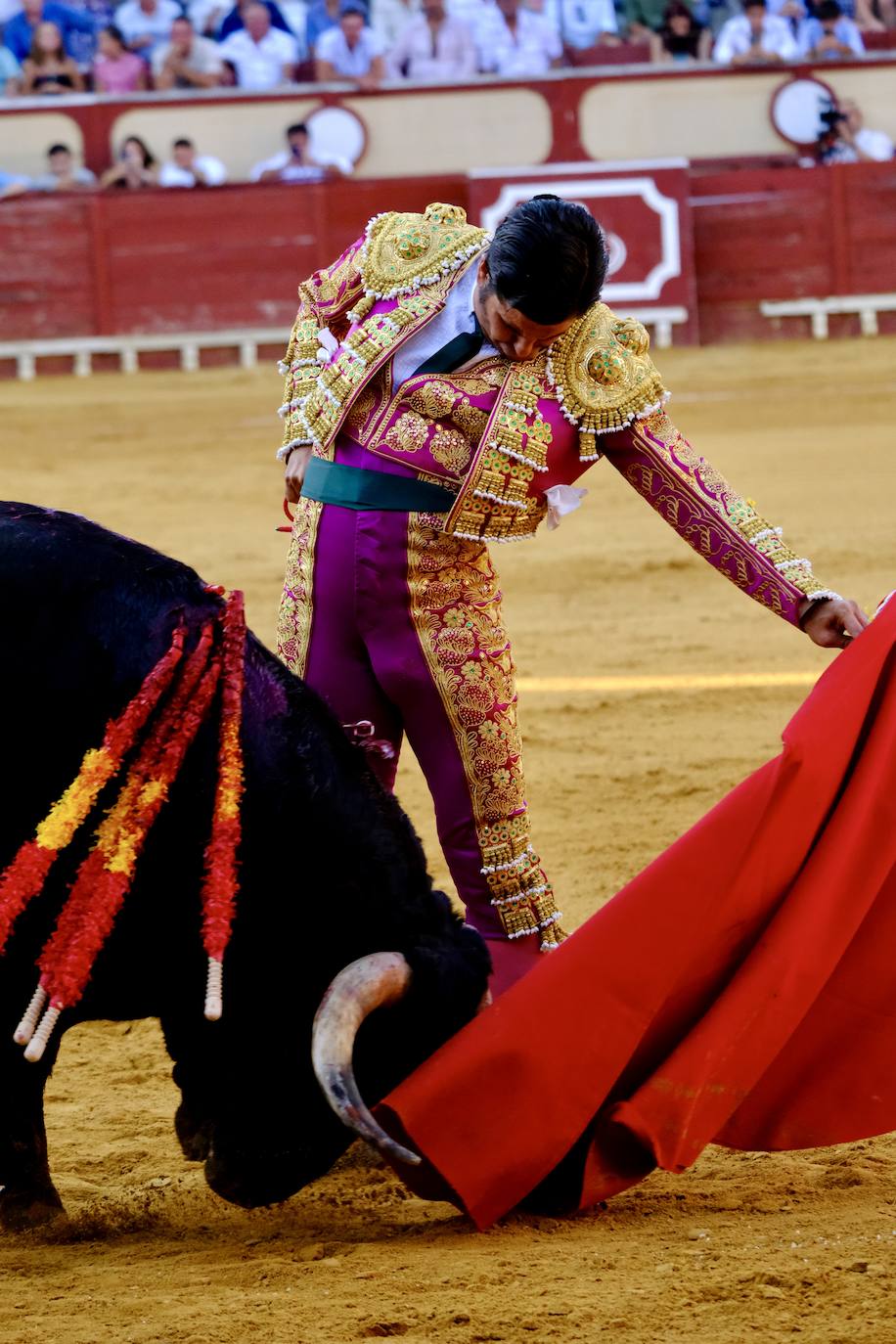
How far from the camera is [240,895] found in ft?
7.97

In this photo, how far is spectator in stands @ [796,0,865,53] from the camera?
39.4 ft

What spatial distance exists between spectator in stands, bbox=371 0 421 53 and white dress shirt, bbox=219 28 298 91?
0.83 meters

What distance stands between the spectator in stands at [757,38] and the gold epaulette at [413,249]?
384 inches

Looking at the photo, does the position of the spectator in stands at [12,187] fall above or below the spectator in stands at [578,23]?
below

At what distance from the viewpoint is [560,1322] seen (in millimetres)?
2066

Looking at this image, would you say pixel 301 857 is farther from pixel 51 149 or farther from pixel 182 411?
pixel 51 149

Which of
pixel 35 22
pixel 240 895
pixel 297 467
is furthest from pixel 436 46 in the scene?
pixel 240 895

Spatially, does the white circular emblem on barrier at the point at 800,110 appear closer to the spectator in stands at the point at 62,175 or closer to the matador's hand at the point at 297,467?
the spectator in stands at the point at 62,175

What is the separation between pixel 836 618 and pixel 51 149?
9.48 m

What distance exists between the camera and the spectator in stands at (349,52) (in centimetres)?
1166

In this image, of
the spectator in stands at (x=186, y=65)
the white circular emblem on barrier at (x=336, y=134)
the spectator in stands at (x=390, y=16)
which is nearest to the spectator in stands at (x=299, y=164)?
the white circular emblem on barrier at (x=336, y=134)

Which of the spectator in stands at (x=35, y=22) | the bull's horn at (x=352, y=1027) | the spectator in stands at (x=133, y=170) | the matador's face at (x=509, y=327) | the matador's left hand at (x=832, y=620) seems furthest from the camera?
the spectator in stands at (x=35, y=22)

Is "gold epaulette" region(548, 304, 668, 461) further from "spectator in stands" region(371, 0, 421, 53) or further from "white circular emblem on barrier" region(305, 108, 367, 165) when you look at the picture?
"spectator in stands" region(371, 0, 421, 53)

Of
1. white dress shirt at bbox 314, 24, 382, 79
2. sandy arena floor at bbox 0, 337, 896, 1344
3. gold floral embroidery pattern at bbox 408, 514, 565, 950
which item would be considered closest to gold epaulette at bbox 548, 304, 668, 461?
gold floral embroidery pattern at bbox 408, 514, 565, 950
